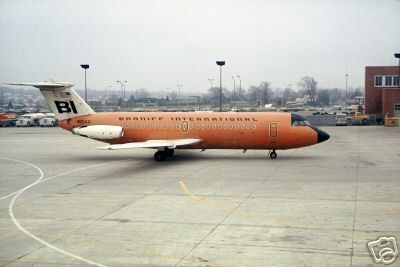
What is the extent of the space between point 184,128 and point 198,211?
16.5 m

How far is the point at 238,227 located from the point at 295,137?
18.3 meters

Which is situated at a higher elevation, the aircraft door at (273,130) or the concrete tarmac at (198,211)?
the aircraft door at (273,130)

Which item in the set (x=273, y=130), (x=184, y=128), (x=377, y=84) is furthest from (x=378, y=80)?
(x=184, y=128)

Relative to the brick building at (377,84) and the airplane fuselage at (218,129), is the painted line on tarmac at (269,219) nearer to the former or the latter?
the airplane fuselage at (218,129)

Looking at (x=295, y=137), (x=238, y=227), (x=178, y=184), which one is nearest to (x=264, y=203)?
(x=238, y=227)

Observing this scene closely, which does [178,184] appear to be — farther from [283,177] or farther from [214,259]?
[214,259]

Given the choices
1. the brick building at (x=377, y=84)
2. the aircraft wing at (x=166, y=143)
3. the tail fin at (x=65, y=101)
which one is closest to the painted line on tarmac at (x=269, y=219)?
the aircraft wing at (x=166, y=143)

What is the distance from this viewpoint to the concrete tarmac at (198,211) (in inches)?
528

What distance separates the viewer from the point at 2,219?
1766 cm

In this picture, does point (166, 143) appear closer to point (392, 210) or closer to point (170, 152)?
point (170, 152)

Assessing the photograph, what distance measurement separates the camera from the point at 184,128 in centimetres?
3466

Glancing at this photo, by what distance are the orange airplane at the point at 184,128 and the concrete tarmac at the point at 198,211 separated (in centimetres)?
124

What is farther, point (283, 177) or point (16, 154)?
point (16, 154)

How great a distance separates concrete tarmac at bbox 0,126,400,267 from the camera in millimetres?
13406
